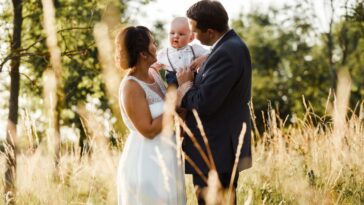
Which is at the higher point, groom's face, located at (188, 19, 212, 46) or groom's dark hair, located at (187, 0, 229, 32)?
groom's dark hair, located at (187, 0, 229, 32)

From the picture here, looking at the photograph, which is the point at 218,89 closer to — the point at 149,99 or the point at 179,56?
the point at 149,99

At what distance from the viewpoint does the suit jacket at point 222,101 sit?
363cm

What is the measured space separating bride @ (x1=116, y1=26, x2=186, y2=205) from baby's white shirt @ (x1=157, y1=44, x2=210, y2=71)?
0.30 m

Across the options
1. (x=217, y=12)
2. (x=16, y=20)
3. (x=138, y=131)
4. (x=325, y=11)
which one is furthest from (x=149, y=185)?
(x=325, y=11)

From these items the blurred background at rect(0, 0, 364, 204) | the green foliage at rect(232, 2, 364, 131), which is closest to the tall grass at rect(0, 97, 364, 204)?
the blurred background at rect(0, 0, 364, 204)

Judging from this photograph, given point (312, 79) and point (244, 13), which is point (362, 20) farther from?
point (244, 13)

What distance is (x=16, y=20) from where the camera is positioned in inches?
269

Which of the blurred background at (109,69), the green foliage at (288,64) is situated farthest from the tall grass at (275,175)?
the green foliage at (288,64)

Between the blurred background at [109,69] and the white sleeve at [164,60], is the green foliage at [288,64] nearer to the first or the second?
the blurred background at [109,69]

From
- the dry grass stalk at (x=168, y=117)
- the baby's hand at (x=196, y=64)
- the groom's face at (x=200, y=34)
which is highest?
the groom's face at (x=200, y=34)

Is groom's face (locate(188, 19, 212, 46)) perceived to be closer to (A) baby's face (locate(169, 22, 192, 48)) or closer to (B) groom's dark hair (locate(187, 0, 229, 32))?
(B) groom's dark hair (locate(187, 0, 229, 32))

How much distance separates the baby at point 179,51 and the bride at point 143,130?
1.02 ft

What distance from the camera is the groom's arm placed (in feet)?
11.8

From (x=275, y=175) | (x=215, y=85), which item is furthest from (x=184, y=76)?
(x=275, y=175)
